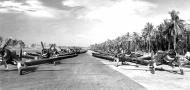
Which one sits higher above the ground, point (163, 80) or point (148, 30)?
point (148, 30)

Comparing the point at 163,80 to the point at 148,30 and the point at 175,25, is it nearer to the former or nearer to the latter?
the point at 175,25

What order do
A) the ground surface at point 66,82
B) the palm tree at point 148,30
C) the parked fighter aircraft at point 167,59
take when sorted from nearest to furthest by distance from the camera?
the ground surface at point 66,82
the parked fighter aircraft at point 167,59
the palm tree at point 148,30

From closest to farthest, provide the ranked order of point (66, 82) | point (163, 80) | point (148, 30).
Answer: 1. point (66, 82)
2. point (163, 80)
3. point (148, 30)

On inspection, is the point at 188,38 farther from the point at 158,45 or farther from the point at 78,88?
the point at 78,88

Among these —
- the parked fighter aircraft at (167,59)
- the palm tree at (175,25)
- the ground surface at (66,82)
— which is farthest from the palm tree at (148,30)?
the ground surface at (66,82)

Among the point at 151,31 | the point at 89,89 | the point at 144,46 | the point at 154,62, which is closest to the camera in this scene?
the point at 89,89

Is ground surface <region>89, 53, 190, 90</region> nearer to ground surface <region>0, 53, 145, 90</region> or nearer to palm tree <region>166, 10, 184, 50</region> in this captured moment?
ground surface <region>0, 53, 145, 90</region>

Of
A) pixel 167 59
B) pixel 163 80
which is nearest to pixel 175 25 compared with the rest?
pixel 167 59

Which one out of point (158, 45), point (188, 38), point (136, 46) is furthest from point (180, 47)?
point (136, 46)

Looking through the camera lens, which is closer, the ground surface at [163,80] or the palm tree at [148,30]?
the ground surface at [163,80]

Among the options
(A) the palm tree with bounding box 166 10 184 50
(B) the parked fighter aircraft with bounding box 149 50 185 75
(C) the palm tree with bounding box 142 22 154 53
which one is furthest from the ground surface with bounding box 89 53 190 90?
(C) the palm tree with bounding box 142 22 154 53

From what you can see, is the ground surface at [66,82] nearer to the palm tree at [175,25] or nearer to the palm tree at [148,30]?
the palm tree at [175,25]

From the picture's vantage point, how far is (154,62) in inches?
917

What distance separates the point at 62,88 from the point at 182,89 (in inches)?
309
